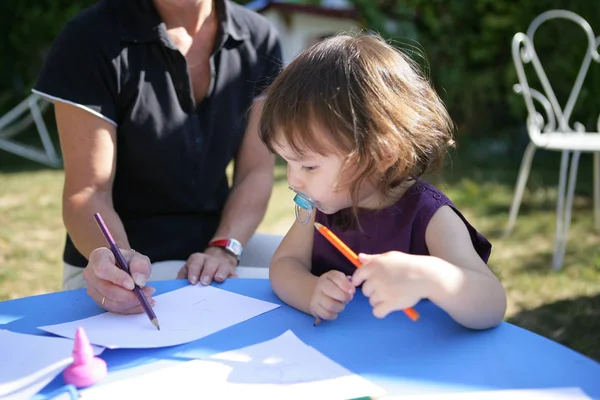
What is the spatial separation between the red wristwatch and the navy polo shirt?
0.44 ft

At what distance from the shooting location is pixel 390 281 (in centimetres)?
82

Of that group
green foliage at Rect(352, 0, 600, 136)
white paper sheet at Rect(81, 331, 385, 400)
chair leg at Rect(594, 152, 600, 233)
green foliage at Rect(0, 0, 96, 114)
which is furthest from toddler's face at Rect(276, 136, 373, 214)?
green foliage at Rect(0, 0, 96, 114)

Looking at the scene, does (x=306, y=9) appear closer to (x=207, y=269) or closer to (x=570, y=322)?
(x=570, y=322)

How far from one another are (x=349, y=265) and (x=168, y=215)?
1.94ft

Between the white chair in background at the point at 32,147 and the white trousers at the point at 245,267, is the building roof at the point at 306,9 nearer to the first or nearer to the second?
the white chair in background at the point at 32,147

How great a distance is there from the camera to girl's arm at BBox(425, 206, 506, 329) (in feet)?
2.86

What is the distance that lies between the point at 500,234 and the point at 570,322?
986mm

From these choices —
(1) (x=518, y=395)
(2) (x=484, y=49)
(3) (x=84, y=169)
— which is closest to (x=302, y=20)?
(2) (x=484, y=49)

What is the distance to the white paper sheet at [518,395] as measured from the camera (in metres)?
0.75

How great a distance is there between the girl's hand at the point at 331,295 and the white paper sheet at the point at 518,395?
0.20 metres

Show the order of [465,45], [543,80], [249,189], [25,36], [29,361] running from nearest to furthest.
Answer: [29,361] < [249,189] < [543,80] < [465,45] < [25,36]

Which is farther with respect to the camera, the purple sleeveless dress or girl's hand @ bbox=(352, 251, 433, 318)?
the purple sleeveless dress

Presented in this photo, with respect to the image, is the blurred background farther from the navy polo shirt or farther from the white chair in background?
the navy polo shirt

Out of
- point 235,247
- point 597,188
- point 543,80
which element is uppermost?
point 235,247
